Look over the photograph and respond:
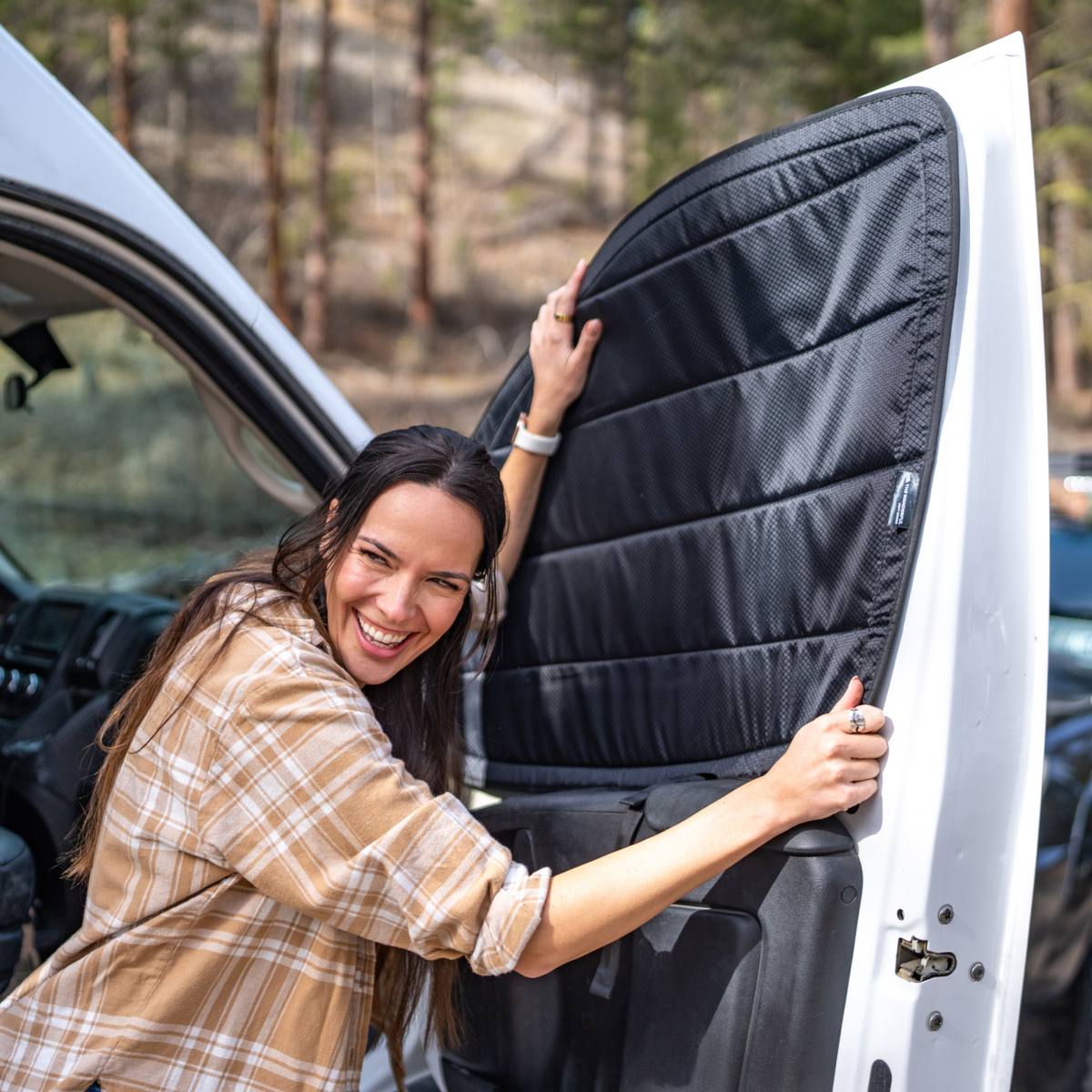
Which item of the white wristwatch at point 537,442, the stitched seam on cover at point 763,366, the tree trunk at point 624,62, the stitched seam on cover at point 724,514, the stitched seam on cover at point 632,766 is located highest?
the tree trunk at point 624,62

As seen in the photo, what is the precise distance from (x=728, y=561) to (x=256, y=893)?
2.88 feet

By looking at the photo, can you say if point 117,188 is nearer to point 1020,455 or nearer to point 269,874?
point 269,874

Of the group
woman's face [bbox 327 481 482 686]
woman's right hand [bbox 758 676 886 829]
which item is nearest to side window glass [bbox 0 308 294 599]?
woman's face [bbox 327 481 482 686]

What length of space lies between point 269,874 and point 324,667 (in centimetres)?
29

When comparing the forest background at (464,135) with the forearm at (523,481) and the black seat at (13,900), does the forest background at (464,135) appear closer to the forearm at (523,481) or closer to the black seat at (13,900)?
the forearm at (523,481)

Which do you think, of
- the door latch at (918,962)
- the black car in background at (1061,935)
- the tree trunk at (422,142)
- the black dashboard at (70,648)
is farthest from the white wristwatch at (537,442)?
the tree trunk at (422,142)

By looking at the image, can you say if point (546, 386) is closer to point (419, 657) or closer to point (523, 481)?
point (523, 481)

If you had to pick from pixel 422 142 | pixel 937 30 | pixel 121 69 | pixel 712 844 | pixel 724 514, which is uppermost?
pixel 937 30

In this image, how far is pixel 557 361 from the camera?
2061 mm

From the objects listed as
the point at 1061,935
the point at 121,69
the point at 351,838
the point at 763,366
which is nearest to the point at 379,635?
the point at 351,838

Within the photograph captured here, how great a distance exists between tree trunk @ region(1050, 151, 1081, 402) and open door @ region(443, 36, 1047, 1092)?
58.1ft

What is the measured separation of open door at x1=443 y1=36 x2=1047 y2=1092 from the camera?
1.35 metres

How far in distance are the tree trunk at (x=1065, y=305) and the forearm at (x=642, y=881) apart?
18.2m

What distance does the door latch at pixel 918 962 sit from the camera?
1334mm
